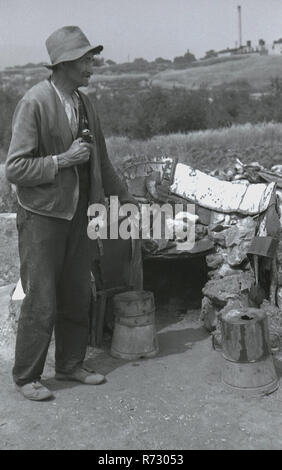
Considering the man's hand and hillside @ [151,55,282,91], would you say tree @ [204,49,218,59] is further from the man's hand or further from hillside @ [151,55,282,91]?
the man's hand

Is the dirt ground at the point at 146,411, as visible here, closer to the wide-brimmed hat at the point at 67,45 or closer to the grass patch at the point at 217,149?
the wide-brimmed hat at the point at 67,45

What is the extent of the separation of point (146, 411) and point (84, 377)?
67 centimetres

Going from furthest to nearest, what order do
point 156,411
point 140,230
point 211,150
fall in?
point 211,150, point 140,230, point 156,411

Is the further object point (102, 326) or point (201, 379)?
point (102, 326)

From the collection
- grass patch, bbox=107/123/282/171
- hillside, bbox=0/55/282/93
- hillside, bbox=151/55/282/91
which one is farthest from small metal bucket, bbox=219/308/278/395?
hillside, bbox=151/55/282/91

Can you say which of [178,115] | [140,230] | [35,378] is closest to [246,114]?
[178,115]

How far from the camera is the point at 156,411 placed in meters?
4.50

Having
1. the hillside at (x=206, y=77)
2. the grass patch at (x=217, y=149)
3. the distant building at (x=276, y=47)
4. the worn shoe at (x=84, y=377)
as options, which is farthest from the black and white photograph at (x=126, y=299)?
the distant building at (x=276, y=47)

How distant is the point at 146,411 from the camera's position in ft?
14.8

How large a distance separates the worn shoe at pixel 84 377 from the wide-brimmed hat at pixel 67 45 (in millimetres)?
2278

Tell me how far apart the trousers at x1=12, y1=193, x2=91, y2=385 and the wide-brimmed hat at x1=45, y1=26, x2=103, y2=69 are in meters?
0.98

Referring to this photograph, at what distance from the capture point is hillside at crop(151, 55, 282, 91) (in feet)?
180

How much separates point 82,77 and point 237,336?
216 centimetres
